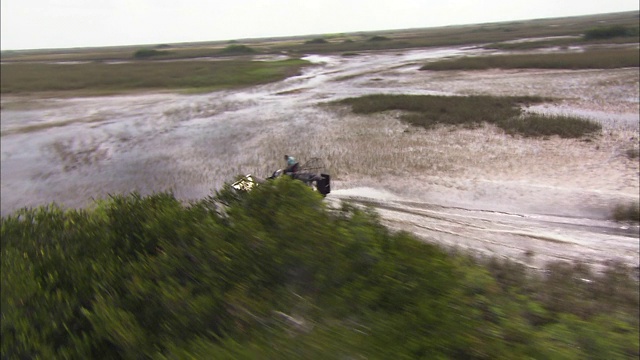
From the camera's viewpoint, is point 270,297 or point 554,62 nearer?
point 270,297

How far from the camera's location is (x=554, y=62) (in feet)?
114

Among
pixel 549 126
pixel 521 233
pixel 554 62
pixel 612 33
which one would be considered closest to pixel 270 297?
pixel 521 233

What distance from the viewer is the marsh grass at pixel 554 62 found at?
32594 millimetres

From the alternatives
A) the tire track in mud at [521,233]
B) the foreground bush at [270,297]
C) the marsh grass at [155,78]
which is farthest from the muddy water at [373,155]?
the marsh grass at [155,78]

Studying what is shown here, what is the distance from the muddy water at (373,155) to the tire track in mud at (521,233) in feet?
0.16

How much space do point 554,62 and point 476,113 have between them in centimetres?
2108

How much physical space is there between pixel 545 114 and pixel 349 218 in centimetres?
1696

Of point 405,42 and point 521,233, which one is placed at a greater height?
point 405,42

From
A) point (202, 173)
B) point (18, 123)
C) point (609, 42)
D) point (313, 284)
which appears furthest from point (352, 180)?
point (609, 42)

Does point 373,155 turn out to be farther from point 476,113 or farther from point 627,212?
point 627,212

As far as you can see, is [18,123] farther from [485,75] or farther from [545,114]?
[485,75]

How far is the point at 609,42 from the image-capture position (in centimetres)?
4812

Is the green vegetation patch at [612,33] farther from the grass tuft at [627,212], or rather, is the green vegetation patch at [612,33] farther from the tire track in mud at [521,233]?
the tire track in mud at [521,233]

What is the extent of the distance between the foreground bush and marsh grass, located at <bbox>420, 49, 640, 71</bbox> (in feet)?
111
